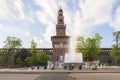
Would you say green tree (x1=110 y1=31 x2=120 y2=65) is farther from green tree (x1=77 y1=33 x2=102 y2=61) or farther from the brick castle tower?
the brick castle tower

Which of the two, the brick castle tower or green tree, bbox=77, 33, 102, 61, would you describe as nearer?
green tree, bbox=77, 33, 102, 61

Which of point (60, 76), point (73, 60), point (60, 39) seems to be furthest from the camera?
point (60, 39)

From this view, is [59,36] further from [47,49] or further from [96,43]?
[96,43]

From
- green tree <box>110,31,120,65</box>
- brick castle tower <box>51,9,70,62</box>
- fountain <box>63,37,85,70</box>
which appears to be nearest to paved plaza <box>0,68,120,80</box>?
fountain <box>63,37,85,70</box>

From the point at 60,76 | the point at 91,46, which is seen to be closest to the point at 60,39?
the point at 91,46

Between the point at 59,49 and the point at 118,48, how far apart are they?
5914 centimetres

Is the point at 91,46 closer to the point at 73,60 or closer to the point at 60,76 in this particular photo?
the point at 73,60

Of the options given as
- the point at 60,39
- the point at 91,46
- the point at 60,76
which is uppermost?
the point at 60,39

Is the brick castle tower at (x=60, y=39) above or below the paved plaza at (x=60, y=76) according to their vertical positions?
above

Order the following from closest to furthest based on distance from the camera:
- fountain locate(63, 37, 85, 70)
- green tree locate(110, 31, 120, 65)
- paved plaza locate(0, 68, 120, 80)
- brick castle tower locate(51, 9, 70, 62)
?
1. paved plaza locate(0, 68, 120, 80)
2. fountain locate(63, 37, 85, 70)
3. green tree locate(110, 31, 120, 65)
4. brick castle tower locate(51, 9, 70, 62)

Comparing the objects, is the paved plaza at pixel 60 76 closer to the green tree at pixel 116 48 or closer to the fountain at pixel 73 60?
the fountain at pixel 73 60

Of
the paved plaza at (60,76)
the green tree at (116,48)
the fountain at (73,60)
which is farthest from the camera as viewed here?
the green tree at (116,48)

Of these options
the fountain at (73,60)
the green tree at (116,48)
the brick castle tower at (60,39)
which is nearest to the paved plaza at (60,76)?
the fountain at (73,60)

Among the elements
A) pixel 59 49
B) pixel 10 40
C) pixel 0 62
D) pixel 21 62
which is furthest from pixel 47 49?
pixel 10 40
